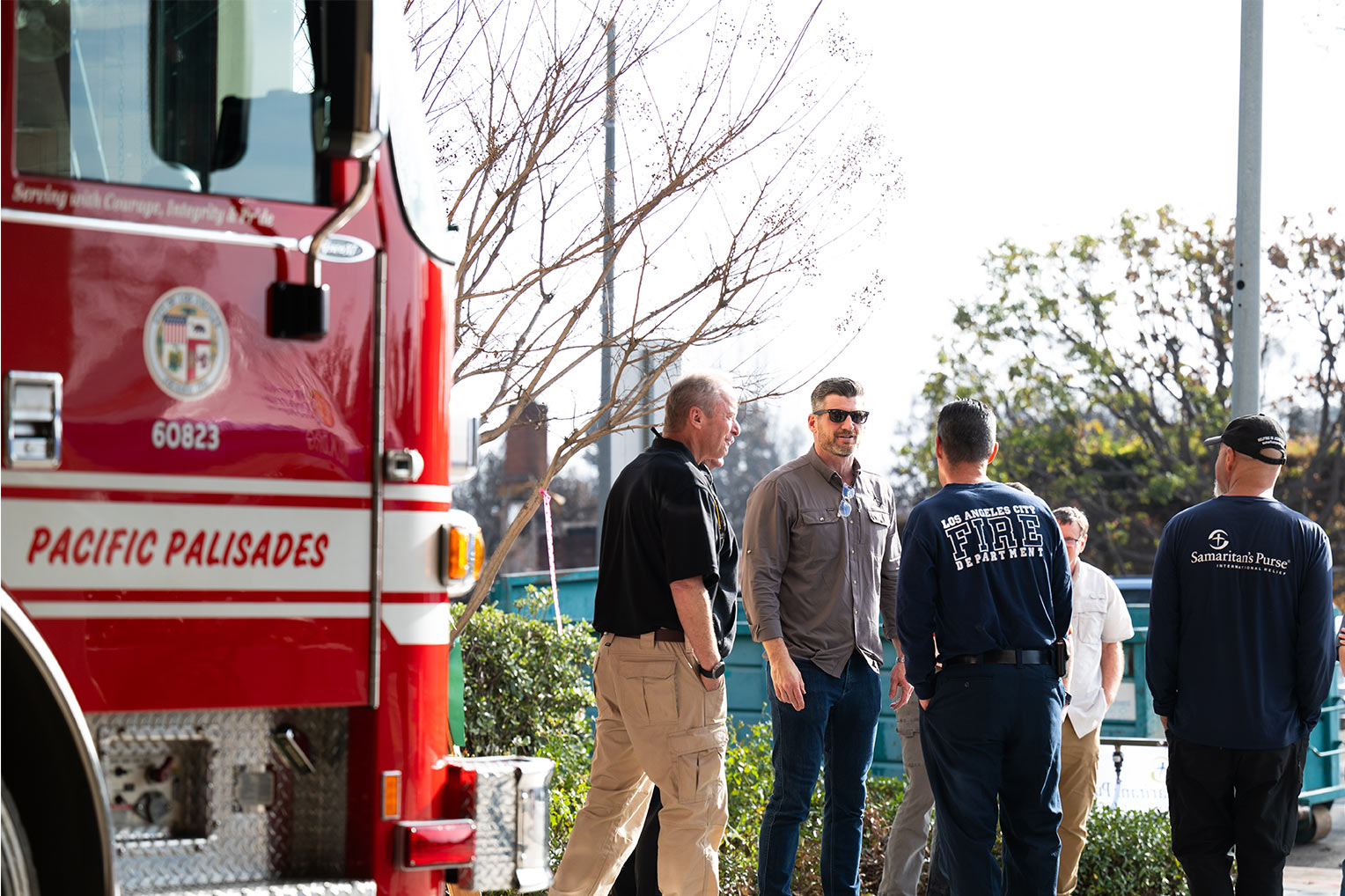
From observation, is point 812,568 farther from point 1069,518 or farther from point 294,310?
point 294,310

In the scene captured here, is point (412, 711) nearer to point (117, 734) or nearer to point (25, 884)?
point (117, 734)

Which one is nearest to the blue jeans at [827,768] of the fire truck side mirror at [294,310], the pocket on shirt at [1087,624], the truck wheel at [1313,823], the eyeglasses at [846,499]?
the eyeglasses at [846,499]

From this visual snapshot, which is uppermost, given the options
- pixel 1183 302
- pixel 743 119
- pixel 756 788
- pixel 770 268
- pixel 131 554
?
pixel 1183 302

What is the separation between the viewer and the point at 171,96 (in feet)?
10.2

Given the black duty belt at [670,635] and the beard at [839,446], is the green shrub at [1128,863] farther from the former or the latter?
the black duty belt at [670,635]

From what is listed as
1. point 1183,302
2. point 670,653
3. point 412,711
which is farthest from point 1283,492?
point 412,711

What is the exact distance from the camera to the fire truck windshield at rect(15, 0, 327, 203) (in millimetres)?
2975

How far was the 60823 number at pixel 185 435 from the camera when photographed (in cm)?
298

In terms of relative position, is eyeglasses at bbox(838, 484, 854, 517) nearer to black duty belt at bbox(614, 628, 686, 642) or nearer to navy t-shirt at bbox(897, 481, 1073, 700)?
navy t-shirt at bbox(897, 481, 1073, 700)

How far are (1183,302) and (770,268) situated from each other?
19190mm

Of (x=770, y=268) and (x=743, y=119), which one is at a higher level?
(x=743, y=119)

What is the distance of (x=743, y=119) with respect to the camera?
6598mm

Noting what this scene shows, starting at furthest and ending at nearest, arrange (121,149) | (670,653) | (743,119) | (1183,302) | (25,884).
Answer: (1183,302) < (743,119) < (670,653) < (121,149) < (25,884)

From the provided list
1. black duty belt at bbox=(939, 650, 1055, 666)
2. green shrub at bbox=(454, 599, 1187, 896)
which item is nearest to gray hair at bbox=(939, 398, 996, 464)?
black duty belt at bbox=(939, 650, 1055, 666)
